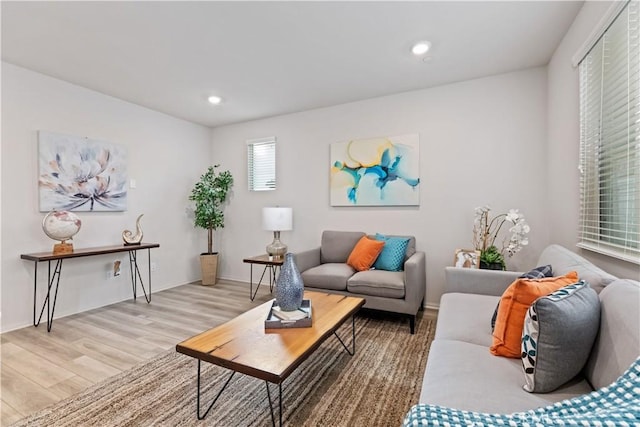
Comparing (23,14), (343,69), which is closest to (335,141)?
(343,69)

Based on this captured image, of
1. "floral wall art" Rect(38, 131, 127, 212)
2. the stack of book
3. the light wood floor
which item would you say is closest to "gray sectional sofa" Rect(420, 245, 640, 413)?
the stack of book

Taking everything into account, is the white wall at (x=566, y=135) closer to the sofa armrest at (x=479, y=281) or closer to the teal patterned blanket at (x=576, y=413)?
the sofa armrest at (x=479, y=281)

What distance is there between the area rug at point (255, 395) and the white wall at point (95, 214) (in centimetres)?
181

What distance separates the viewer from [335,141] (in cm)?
382

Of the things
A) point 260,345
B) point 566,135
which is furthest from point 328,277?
point 566,135

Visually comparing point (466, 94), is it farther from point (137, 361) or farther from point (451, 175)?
point (137, 361)

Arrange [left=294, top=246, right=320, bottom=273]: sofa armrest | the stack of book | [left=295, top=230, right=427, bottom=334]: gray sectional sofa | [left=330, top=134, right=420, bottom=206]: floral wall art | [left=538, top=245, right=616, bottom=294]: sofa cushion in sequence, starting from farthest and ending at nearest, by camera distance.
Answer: [left=330, top=134, right=420, bottom=206]: floral wall art < [left=294, top=246, right=320, bottom=273]: sofa armrest < [left=295, top=230, right=427, bottom=334]: gray sectional sofa < the stack of book < [left=538, top=245, right=616, bottom=294]: sofa cushion

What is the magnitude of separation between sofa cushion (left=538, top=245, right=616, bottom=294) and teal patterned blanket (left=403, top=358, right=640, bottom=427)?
654 millimetres

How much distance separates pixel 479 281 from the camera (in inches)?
86.7

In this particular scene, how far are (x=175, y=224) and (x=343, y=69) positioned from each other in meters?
3.21

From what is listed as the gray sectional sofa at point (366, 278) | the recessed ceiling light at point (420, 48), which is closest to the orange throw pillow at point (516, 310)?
the gray sectional sofa at point (366, 278)

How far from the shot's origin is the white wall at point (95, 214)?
2.74 metres

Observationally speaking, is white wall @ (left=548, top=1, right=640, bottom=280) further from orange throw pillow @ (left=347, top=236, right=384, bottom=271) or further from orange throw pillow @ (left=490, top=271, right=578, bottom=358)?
orange throw pillow @ (left=347, top=236, right=384, bottom=271)

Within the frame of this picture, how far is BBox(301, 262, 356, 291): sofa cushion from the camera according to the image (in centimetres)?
290
